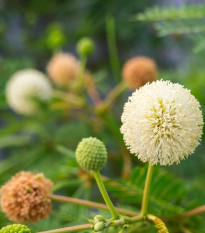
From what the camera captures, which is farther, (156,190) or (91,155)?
(156,190)

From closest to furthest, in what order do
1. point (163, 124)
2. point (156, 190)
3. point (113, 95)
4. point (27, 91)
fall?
point (163, 124), point (156, 190), point (113, 95), point (27, 91)

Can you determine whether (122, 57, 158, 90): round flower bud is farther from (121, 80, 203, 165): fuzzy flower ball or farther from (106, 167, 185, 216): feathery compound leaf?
(121, 80, 203, 165): fuzzy flower ball

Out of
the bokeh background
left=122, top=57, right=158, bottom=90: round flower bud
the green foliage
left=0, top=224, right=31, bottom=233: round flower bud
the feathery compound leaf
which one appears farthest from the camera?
the bokeh background

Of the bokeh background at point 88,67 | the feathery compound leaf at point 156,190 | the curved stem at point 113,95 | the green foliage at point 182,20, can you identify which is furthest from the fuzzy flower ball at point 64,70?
the feathery compound leaf at point 156,190

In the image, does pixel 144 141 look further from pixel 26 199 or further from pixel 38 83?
pixel 38 83

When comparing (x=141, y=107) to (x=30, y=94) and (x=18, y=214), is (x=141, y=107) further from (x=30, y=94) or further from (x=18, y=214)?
(x=30, y=94)

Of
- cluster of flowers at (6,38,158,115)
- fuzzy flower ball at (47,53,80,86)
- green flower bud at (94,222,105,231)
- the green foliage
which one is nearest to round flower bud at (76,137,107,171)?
green flower bud at (94,222,105,231)

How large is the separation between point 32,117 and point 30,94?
0.16m

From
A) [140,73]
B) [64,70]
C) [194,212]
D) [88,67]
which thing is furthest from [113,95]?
[88,67]

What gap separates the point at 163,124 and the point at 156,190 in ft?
1.13

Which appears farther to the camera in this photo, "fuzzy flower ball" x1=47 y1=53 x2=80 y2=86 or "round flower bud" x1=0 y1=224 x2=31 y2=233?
"fuzzy flower ball" x1=47 y1=53 x2=80 y2=86

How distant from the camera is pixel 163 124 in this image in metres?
0.72

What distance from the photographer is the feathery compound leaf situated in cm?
97

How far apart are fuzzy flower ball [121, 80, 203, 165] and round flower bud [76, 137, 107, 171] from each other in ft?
0.29
